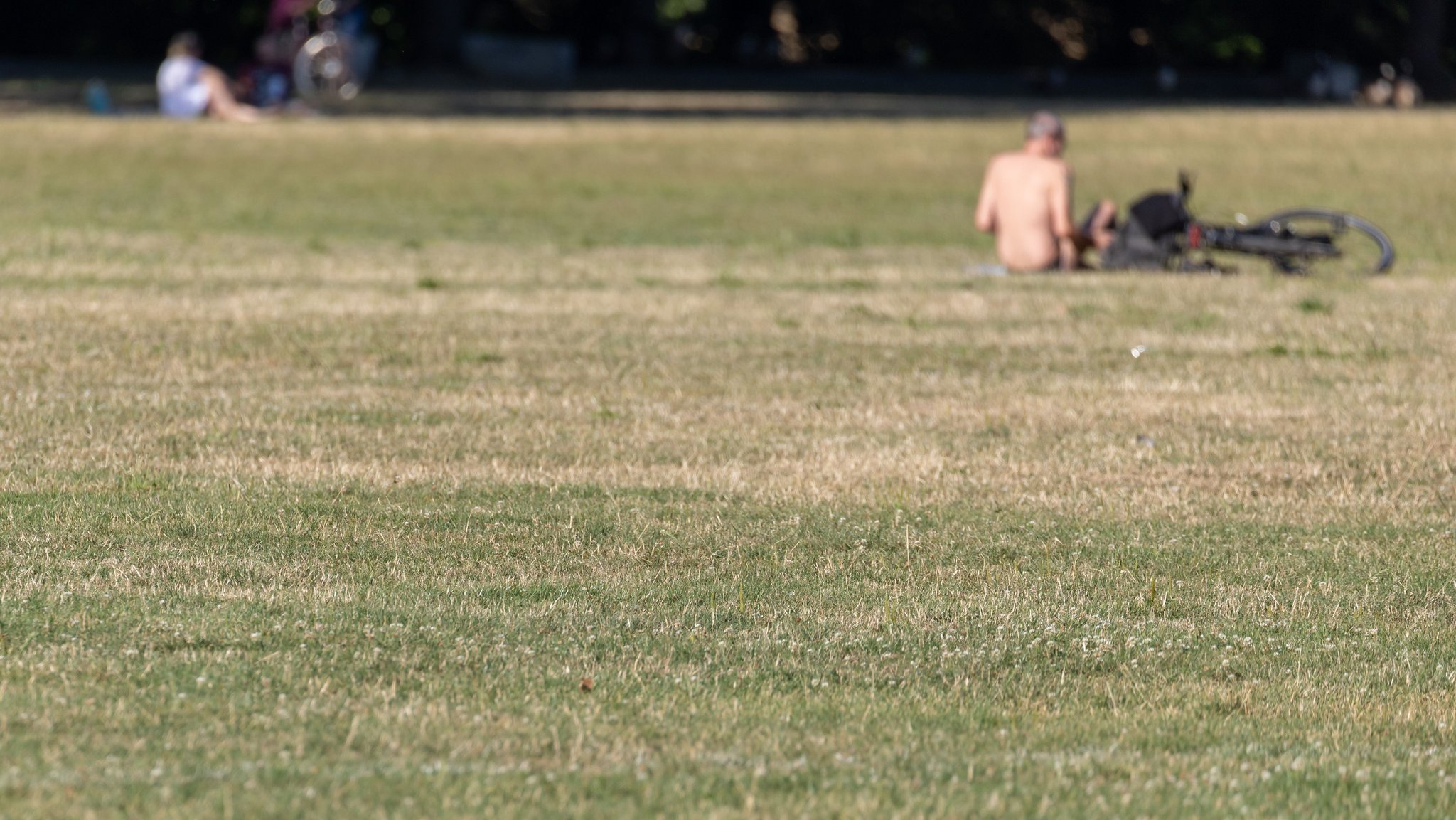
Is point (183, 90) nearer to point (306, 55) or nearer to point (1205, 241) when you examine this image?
point (306, 55)

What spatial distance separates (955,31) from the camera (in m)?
52.0

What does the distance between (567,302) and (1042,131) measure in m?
3.79

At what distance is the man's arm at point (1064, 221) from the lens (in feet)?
50.1

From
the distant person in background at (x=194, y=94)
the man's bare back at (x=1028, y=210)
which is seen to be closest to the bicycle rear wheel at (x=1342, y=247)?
A: the man's bare back at (x=1028, y=210)

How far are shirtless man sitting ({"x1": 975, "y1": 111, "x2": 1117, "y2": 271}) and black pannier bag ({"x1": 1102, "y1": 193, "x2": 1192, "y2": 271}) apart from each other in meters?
0.17

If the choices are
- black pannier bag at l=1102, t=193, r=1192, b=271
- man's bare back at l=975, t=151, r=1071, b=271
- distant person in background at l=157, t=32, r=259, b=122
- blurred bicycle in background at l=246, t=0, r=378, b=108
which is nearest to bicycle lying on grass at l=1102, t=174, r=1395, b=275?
black pannier bag at l=1102, t=193, r=1192, b=271

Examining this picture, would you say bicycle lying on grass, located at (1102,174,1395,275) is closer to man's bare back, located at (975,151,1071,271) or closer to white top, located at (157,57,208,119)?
man's bare back, located at (975,151,1071,271)

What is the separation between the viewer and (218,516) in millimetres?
7855

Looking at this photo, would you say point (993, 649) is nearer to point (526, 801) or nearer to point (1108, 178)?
point (526, 801)

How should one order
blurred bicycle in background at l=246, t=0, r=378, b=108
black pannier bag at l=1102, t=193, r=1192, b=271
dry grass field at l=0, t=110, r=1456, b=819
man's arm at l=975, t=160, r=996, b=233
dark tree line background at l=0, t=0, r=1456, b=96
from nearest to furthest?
dry grass field at l=0, t=110, r=1456, b=819
black pannier bag at l=1102, t=193, r=1192, b=271
man's arm at l=975, t=160, r=996, b=233
blurred bicycle in background at l=246, t=0, r=378, b=108
dark tree line background at l=0, t=0, r=1456, b=96

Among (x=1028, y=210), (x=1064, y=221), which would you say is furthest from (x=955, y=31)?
(x=1064, y=221)

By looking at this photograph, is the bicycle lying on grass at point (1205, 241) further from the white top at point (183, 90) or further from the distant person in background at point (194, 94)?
the white top at point (183, 90)

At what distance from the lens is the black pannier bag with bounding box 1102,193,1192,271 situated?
608 inches

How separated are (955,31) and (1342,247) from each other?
35278 mm
